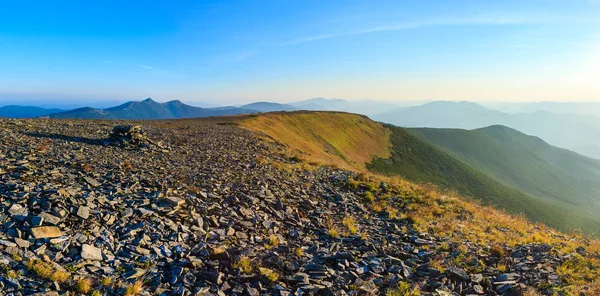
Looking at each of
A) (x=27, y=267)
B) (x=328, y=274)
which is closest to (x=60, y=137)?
(x=27, y=267)

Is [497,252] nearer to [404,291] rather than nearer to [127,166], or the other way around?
[404,291]

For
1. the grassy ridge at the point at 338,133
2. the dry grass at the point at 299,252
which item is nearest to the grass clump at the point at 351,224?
the dry grass at the point at 299,252

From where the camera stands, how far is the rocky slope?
8.07 m

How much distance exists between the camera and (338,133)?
8912cm

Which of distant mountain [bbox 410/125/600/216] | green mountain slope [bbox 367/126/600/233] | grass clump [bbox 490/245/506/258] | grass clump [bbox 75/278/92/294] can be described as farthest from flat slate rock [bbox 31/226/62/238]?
distant mountain [bbox 410/125/600/216]

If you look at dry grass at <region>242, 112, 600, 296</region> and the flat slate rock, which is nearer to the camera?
the flat slate rock

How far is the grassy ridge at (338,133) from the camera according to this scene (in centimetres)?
6925

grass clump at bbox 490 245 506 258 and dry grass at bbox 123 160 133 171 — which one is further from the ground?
dry grass at bbox 123 160 133 171

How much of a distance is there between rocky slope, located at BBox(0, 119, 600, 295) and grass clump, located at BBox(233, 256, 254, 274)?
0.07 meters

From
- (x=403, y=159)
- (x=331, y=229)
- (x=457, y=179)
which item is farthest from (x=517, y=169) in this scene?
(x=331, y=229)

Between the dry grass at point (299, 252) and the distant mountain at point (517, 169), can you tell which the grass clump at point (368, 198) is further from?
the distant mountain at point (517, 169)

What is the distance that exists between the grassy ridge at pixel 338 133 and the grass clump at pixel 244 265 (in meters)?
53.1

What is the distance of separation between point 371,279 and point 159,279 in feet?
20.6

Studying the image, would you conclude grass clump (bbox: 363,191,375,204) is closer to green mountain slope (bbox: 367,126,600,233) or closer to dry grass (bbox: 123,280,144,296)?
dry grass (bbox: 123,280,144,296)
